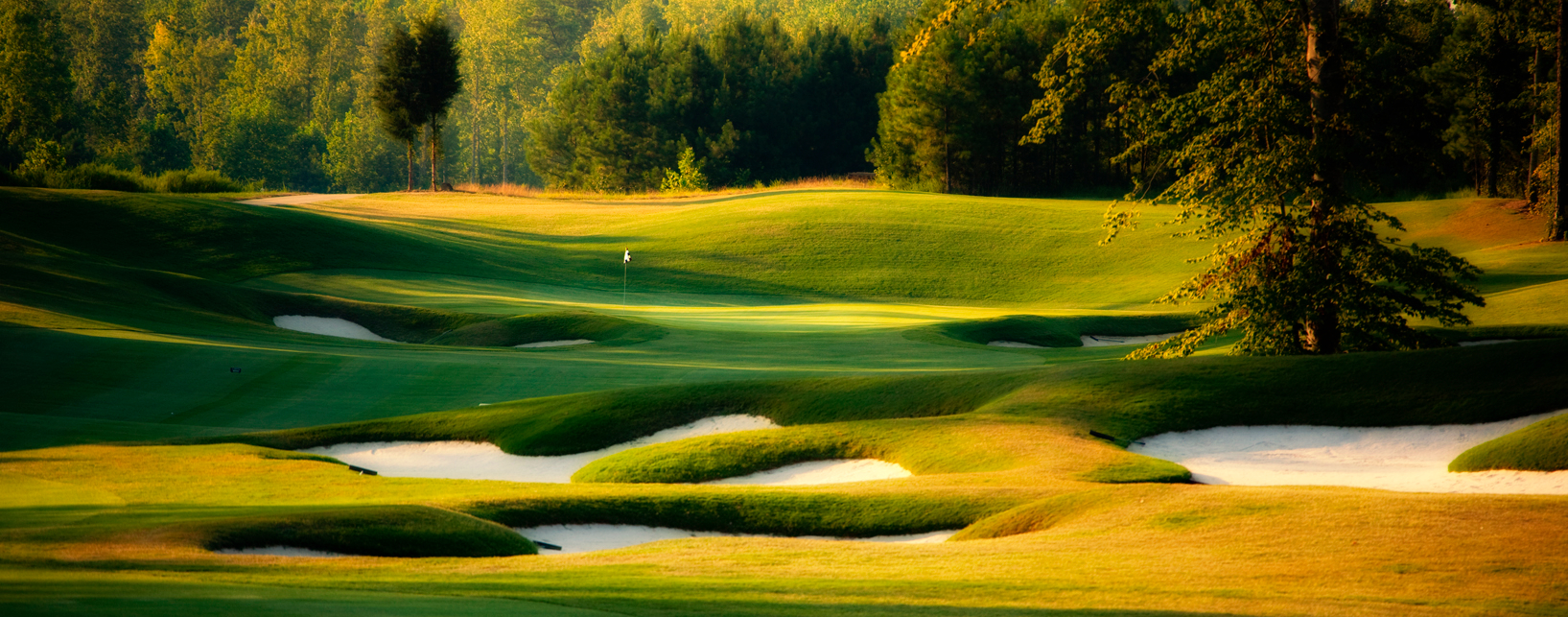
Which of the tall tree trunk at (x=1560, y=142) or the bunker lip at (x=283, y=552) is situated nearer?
the bunker lip at (x=283, y=552)

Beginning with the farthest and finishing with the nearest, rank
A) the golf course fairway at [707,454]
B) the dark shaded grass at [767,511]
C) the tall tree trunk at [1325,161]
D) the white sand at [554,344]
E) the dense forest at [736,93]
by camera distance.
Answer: the white sand at [554,344], the dense forest at [736,93], the tall tree trunk at [1325,161], the dark shaded grass at [767,511], the golf course fairway at [707,454]

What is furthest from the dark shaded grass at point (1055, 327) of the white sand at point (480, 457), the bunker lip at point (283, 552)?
the bunker lip at point (283, 552)

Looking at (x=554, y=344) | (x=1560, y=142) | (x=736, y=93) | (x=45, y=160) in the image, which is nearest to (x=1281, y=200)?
(x=554, y=344)

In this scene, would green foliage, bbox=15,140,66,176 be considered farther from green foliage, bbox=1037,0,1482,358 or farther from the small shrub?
green foliage, bbox=1037,0,1482,358

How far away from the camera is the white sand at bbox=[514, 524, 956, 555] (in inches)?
392

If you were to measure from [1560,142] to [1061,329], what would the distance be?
51.1ft

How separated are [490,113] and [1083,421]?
383 feet

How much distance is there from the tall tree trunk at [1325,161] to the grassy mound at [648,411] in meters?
5.15

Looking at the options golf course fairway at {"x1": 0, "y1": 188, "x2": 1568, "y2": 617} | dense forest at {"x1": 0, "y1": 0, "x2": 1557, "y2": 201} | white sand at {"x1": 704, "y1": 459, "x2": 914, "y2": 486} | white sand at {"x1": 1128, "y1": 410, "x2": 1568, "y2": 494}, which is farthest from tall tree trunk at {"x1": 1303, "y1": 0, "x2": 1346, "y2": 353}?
white sand at {"x1": 704, "y1": 459, "x2": 914, "y2": 486}

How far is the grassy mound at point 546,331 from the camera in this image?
25.7 m

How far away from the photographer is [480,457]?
15125 mm

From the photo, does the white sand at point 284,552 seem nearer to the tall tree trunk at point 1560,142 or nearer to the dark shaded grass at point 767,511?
the dark shaded grass at point 767,511

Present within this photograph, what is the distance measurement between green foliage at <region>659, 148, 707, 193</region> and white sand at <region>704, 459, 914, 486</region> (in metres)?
59.9

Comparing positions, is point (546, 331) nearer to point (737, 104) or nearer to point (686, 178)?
point (686, 178)
